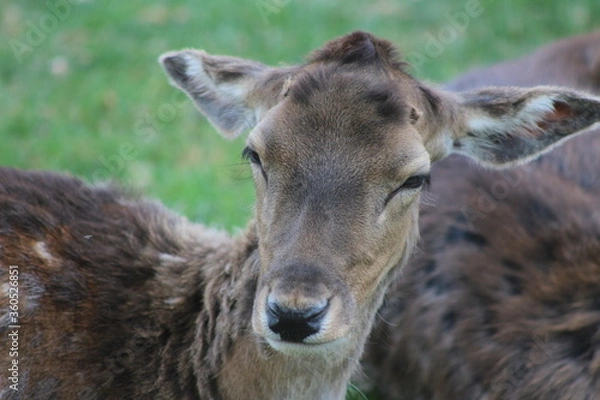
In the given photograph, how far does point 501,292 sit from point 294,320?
2.18 meters

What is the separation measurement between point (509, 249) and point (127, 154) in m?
4.34

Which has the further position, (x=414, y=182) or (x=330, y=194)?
(x=414, y=182)

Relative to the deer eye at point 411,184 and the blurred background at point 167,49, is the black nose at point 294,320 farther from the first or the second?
the blurred background at point 167,49

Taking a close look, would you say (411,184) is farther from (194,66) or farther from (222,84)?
(194,66)

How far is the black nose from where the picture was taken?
3.98 meters

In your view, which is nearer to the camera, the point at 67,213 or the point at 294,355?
the point at 294,355

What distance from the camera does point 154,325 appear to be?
4.91m

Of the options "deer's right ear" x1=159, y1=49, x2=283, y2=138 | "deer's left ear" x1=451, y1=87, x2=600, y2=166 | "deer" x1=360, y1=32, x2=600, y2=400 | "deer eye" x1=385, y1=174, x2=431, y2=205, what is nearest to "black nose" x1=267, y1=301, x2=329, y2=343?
"deer eye" x1=385, y1=174, x2=431, y2=205

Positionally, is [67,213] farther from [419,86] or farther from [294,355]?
[419,86]

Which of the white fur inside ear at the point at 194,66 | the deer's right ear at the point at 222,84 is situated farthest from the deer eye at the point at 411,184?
the white fur inside ear at the point at 194,66

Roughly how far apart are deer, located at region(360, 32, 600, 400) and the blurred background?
93.9 inches

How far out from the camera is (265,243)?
4387 mm

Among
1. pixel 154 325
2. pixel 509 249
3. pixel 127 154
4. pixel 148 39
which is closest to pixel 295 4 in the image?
pixel 148 39

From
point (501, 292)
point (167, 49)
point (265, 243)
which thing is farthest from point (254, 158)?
point (167, 49)
